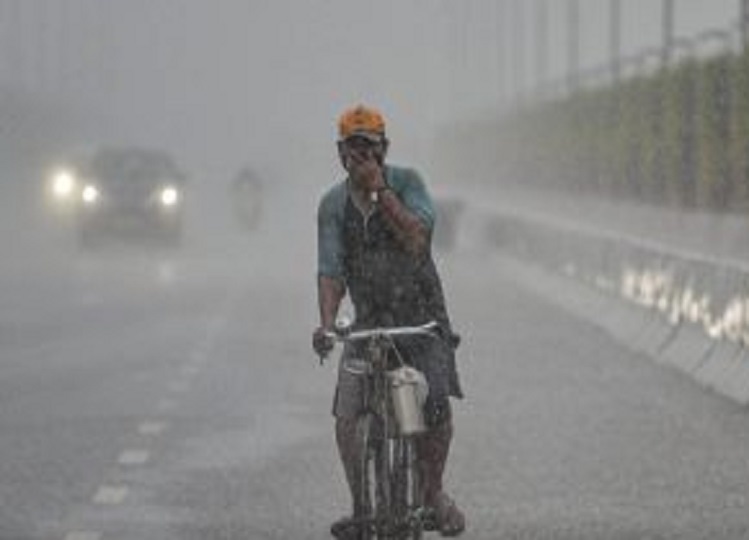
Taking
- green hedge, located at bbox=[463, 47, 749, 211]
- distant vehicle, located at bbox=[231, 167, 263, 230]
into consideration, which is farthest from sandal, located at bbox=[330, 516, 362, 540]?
distant vehicle, located at bbox=[231, 167, 263, 230]

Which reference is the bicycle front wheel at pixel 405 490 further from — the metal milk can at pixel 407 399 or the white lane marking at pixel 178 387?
the white lane marking at pixel 178 387

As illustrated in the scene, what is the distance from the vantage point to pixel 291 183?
13788cm

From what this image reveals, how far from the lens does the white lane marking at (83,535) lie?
12328 millimetres

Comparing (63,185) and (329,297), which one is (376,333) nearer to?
(329,297)

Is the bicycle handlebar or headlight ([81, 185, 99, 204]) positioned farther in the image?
headlight ([81, 185, 99, 204])

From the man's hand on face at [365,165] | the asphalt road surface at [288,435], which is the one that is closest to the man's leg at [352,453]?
the man's hand on face at [365,165]

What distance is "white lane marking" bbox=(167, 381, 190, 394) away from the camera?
21.0m

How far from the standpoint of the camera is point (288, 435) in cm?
1750

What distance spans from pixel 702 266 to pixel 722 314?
1.65m

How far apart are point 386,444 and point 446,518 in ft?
1.31

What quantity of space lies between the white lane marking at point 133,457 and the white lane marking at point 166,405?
2.91 m

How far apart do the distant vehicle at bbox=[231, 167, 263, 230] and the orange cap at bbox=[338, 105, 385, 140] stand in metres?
62.2

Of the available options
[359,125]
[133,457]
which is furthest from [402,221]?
[133,457]

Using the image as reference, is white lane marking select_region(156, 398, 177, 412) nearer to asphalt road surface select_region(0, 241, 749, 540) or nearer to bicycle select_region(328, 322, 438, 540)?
asphalt road surface select_region(0, 241, 749, 540)
